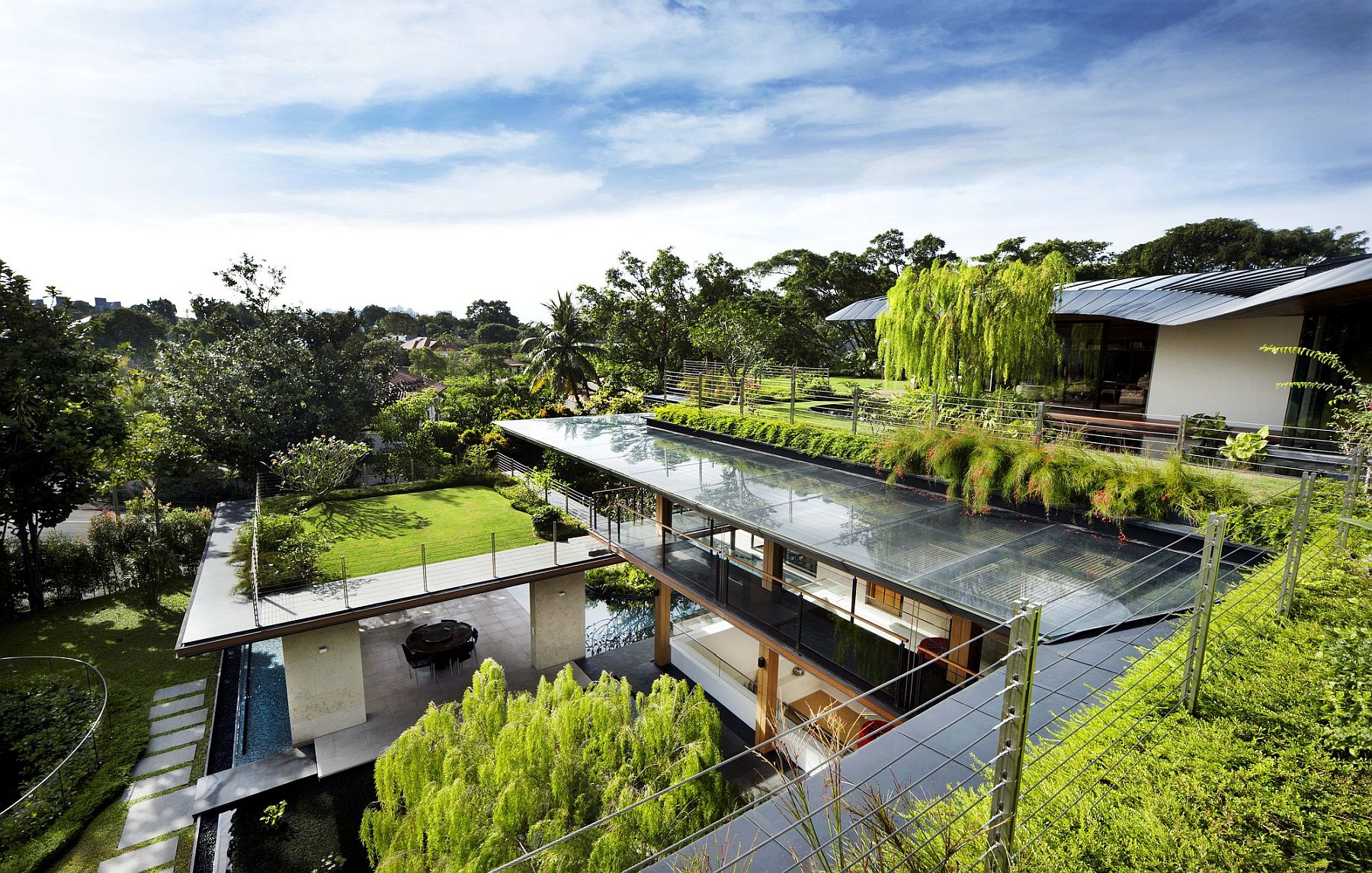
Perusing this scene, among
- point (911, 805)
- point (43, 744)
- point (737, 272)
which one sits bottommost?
point (43, 744)

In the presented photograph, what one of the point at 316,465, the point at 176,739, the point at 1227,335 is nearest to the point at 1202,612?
the point at 1227,335

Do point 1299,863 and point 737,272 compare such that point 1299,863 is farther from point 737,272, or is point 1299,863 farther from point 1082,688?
point 737,272

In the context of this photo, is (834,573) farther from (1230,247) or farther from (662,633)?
(1230,247)

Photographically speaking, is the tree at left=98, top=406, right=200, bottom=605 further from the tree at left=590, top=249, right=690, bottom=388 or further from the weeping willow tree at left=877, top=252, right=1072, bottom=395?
the weeping willow tree at left=877, top=252, right=1072, bottom=395

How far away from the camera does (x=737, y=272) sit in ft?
116

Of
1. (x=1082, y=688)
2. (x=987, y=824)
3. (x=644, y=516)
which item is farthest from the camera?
(x=644, y=516)

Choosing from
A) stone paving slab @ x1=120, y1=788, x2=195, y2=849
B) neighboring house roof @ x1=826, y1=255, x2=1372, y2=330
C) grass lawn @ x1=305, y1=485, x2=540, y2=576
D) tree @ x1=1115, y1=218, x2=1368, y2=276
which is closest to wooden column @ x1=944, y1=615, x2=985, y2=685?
neighboring house roof @ x1=826, y1=255, x2=1372, y2=330

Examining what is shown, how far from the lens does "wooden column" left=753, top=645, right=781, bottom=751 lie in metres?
11.5

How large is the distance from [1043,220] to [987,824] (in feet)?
132

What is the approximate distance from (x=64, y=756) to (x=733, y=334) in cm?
2412

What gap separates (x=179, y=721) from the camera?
12.3m

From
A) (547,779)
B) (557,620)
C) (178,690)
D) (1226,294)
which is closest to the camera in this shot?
(547,779)

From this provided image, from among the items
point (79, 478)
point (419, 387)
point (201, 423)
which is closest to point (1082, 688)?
point (79, 478)

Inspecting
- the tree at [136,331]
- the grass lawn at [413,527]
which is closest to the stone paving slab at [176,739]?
the grass lawn at [413,527]
